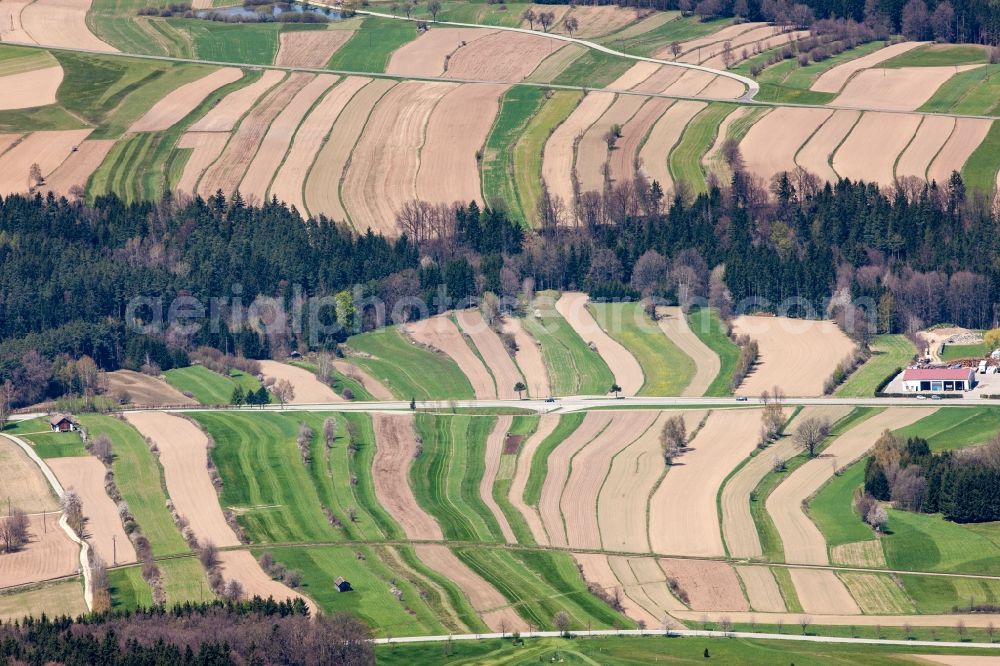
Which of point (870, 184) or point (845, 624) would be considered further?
point (870, 184)

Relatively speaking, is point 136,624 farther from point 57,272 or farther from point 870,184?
point 870,184

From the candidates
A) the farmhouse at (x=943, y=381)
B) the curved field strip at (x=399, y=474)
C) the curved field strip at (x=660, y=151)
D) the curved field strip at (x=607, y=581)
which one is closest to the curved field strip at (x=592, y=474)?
the curved field strip at (x=607, y=581)

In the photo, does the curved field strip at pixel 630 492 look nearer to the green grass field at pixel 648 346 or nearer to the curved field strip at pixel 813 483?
the curved field strip at pixel 813 483

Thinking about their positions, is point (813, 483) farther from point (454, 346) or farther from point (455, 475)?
point (454, 346)

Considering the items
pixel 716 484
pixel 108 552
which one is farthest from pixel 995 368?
pixel 108 552

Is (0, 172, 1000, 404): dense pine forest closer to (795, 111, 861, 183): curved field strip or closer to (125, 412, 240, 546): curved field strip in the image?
(795, 111, 861, 183): curved field strip

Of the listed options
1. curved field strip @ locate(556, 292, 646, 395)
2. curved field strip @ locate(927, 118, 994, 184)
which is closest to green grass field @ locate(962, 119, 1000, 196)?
curved field strip @ locate(927, 118, 994, 184)
